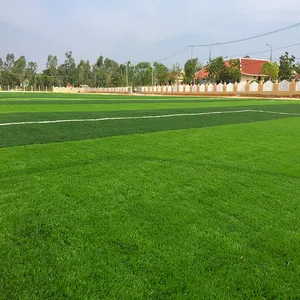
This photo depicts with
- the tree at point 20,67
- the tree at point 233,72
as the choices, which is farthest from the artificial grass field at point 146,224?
the tree at point 20,67

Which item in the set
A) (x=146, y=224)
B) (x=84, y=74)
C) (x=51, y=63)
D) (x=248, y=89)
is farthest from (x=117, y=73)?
(x=146, y=224)

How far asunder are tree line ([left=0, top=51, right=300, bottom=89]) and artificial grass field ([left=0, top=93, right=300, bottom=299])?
57.7m

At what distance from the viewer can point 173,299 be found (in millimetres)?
1812

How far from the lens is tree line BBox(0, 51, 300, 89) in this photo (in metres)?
58.9

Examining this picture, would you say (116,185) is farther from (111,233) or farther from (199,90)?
(199,90)

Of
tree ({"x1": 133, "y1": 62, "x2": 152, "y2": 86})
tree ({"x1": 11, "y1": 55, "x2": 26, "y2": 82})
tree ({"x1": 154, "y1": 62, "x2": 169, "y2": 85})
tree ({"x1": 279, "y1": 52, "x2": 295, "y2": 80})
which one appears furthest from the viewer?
tree ({"x1": 11, "y1": 55, "x2": 26, "y2": 82})

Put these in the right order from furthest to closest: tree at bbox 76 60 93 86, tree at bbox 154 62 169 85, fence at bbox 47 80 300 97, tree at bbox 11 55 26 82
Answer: tree at bbox 11 55 26 82, tree at bbox 76 60 93 86, tree at bbox 154 62 169 85, fence at bbox 47 80 300 97

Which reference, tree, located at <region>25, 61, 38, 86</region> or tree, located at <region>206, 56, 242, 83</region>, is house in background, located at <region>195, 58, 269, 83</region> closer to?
tree, located at <region>206, 56, 242, 83</region>

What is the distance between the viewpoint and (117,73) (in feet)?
333

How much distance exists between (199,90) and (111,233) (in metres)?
49.2

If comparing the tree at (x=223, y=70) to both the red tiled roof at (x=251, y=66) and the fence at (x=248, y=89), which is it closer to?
the fence at (x=248, y=89)

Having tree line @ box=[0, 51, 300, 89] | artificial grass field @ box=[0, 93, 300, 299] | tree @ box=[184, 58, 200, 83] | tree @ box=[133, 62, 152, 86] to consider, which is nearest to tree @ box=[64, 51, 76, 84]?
tree line @ box=[0, 51, 300, 89]

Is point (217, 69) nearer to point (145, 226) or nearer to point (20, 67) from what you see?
point (145, 226)

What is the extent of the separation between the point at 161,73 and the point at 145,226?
265 feet
